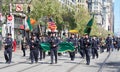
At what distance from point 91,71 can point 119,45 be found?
3493 centimetres

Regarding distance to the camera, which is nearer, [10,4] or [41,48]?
[41,48]

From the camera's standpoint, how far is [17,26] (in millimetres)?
66250

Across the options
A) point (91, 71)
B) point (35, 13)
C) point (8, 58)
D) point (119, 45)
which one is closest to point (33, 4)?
point (35, 13)

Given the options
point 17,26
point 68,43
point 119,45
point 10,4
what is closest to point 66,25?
point 17,26

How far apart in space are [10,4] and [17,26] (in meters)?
29.6

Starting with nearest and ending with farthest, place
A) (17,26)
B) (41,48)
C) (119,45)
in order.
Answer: (41,48)
(119,45)
(17,26)

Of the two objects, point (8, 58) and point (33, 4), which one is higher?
point (33, 4)

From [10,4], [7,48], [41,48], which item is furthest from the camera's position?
[10,4]

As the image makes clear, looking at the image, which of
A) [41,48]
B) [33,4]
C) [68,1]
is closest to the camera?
[41,48]

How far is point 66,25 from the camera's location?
7725 cm

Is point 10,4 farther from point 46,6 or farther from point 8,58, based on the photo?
point 46,6

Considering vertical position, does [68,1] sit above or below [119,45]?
above

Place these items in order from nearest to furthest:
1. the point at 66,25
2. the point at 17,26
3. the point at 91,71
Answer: the point at 91,71, the point at 17,26, the point at 66,25

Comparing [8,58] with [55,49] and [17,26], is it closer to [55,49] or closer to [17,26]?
[55,49]
